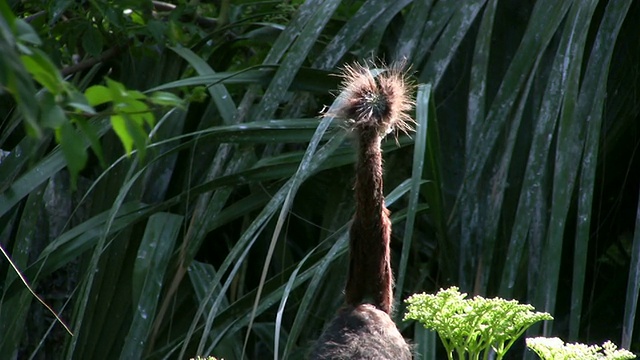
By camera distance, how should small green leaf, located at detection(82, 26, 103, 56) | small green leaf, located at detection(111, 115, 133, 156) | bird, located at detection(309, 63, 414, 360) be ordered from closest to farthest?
1. small green leaf, located at detection(111, 115, 133, 156)
2. bird, located at detection(309, 63, 414, 360)
3. small green leaf, located at detection(82, 26, 103, 56)

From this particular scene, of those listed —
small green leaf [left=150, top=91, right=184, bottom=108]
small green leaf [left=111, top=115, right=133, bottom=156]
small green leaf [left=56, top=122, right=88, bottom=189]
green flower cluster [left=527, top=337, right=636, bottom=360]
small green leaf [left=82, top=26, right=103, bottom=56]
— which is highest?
small green leaf [left=82, top=26, right=103, bottom=56]

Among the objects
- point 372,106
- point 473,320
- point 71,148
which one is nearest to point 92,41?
point 372,106

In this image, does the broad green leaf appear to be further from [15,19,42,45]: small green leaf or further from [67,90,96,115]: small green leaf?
[15,19,42,45]: small green leaf

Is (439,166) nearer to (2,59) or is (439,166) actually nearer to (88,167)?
(88,167)

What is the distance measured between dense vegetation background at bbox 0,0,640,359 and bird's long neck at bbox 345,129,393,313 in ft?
1.30

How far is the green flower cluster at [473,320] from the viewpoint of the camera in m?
1.28

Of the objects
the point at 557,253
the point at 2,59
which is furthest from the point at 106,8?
the point at 2,59

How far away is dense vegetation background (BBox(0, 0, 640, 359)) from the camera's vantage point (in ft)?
8.34

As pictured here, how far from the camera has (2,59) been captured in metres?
0.70

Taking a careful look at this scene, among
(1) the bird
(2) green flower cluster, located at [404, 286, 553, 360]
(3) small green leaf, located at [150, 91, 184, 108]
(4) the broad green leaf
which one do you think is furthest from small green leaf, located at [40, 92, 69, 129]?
(4) the broad green leaf

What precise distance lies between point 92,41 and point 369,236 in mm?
1904

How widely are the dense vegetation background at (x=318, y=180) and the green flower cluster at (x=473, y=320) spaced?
80 centimetres

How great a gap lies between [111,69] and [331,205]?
116cm

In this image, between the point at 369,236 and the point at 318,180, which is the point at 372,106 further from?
the point at 318,180
